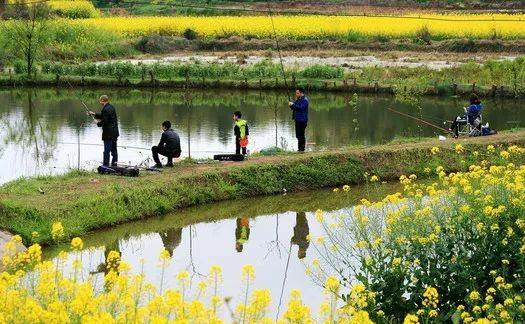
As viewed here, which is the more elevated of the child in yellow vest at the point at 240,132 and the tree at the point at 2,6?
the tree at the point at 2,6

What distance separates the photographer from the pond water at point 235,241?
15.1 meters

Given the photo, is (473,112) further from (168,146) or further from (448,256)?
(448,256)

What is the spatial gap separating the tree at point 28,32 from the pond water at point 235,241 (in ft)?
76.0

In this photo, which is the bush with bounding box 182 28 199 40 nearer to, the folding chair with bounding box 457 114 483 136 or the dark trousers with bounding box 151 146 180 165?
the folding chair with bounding box 457 114 483 136

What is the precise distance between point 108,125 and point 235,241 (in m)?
4.17

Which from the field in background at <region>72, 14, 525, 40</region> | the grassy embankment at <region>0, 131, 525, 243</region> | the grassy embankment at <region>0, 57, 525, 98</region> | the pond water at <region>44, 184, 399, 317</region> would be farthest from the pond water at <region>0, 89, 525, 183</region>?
the field in background at <region>72, 14, 525, 40</region>

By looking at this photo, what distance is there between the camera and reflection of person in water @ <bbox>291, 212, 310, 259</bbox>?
17250 mm

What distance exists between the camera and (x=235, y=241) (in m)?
17.8

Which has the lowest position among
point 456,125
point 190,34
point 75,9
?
point 456,125

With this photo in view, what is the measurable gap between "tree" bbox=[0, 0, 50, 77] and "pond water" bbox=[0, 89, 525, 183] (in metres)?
3.69

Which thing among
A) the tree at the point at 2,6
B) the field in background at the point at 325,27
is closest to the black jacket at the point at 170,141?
the field in background at the point at 325,27

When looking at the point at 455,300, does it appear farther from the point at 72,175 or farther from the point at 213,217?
the point at 72,175

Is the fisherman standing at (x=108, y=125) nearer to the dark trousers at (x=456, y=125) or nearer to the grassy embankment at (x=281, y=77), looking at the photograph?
the dark trousers at (x=456, y=125)

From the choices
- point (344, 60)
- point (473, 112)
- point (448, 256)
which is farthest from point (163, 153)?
point (344, 60)
